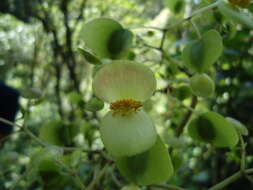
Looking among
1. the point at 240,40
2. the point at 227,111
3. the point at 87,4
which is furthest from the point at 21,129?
the point at 87,4

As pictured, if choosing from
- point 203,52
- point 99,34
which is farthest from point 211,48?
point 99,34

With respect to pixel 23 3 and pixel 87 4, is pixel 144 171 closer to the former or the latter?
pixel 87 4

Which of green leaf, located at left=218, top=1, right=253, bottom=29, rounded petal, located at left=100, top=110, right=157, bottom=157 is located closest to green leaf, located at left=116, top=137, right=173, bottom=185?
rounded petal, located at left=100, top=110, right=157, bottom=157

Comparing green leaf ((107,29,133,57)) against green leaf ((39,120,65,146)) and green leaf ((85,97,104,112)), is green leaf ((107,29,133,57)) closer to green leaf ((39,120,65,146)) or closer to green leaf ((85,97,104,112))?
green leaf ((85,97,104,112))

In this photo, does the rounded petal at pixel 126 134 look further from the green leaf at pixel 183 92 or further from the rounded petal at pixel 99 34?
the green leaf at pixel 183 92

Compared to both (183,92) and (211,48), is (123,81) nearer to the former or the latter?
(211,48)
